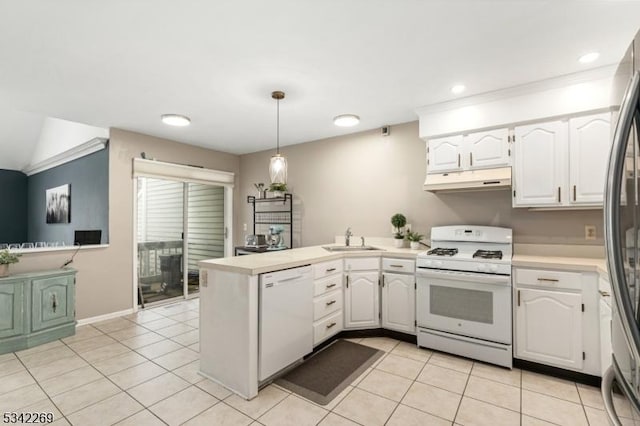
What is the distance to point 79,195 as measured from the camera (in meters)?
4.61

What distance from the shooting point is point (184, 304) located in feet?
14.8

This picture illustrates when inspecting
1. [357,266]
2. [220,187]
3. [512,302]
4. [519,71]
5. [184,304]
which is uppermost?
[519,71]

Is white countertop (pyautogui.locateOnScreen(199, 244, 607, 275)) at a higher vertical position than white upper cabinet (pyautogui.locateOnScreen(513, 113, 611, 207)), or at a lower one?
lower

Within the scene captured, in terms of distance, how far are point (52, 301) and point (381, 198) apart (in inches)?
152

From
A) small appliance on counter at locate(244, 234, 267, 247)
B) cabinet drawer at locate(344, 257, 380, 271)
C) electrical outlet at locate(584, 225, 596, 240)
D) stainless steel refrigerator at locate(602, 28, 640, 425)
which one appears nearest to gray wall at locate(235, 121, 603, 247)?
electrical outlet at locate(584, 225, 596, 240)

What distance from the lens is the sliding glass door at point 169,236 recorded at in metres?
4.43

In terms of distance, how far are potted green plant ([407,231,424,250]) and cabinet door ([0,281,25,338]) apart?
158 inches

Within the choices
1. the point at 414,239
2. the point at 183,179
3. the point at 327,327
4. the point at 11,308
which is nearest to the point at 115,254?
the point at 11,308

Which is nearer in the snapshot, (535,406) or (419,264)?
(535,406)

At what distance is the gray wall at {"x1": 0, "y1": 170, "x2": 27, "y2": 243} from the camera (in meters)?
6.55

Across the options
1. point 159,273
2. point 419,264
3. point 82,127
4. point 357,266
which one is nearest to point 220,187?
point 159,273

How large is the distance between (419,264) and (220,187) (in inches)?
150

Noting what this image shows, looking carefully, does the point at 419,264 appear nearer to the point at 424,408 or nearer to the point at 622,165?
the point at 424,408

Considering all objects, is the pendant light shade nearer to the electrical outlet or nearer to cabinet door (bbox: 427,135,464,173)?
cabinet door (bbox: 427,135,464,173)
